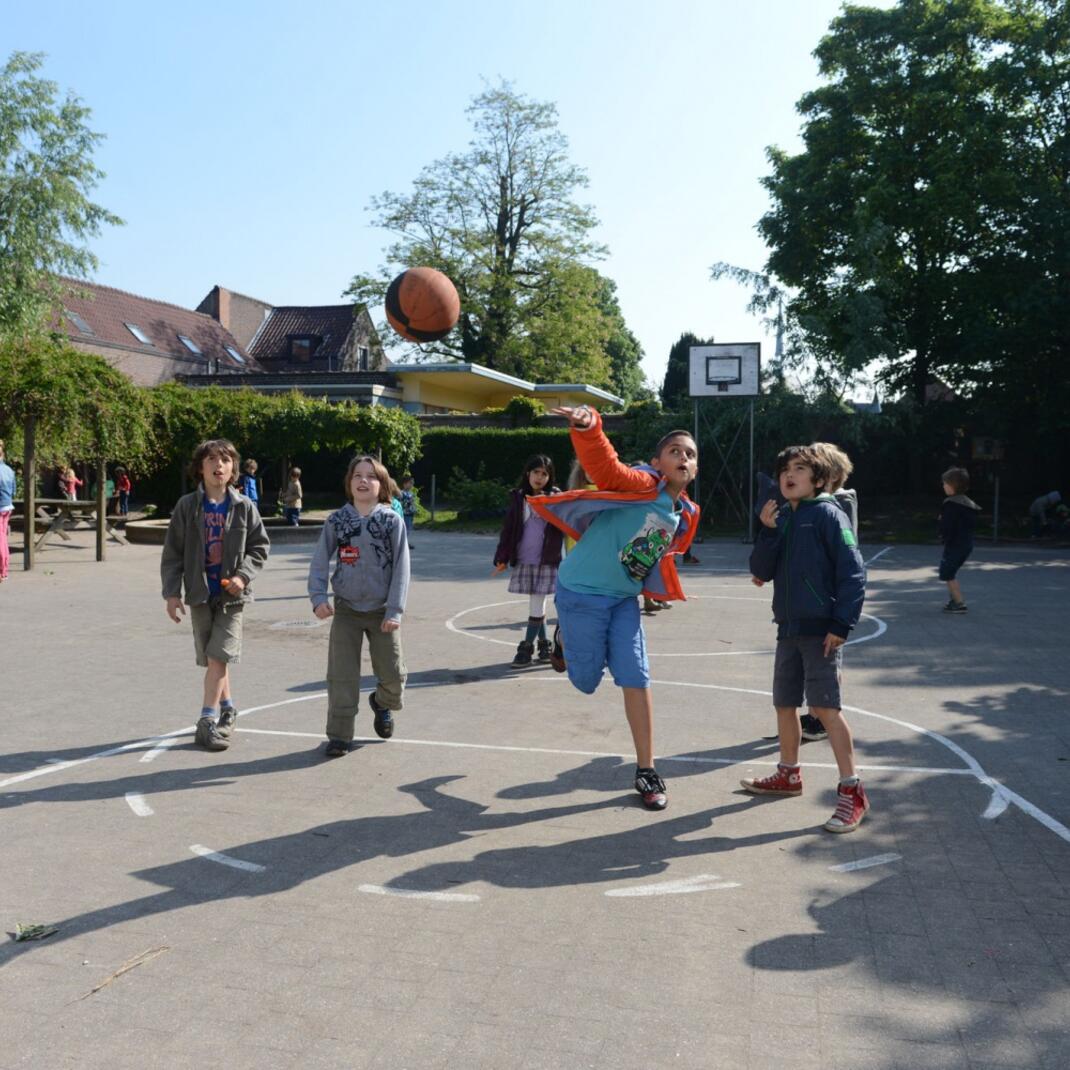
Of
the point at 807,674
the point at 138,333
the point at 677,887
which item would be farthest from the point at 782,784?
the point at 138,333

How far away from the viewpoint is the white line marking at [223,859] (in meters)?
4.45

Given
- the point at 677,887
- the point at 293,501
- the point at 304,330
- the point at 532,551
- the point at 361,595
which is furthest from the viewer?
the point at 304,330

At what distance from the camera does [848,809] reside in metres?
5.05

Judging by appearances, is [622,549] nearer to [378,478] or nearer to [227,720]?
[378,478]

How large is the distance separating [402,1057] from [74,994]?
112 centimetres

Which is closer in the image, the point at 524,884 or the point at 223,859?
the point at 524,884

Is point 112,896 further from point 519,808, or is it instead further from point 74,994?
point 519,808

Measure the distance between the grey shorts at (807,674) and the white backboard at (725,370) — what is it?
71.4ft

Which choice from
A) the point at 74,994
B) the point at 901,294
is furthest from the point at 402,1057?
the point at 901,294

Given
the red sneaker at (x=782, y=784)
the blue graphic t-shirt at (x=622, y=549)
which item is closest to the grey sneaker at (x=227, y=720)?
the blue graphic t-shirt at (x=622, y=549)

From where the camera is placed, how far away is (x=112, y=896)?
13.6 feet

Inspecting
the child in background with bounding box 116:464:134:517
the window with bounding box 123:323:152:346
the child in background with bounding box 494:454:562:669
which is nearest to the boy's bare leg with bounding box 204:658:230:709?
the child in background with bounding box 494:454:562:669

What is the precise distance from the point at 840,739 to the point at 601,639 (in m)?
1.23

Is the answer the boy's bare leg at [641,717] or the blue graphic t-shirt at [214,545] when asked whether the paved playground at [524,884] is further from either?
the blue graphic t-shirt at [214,545]
